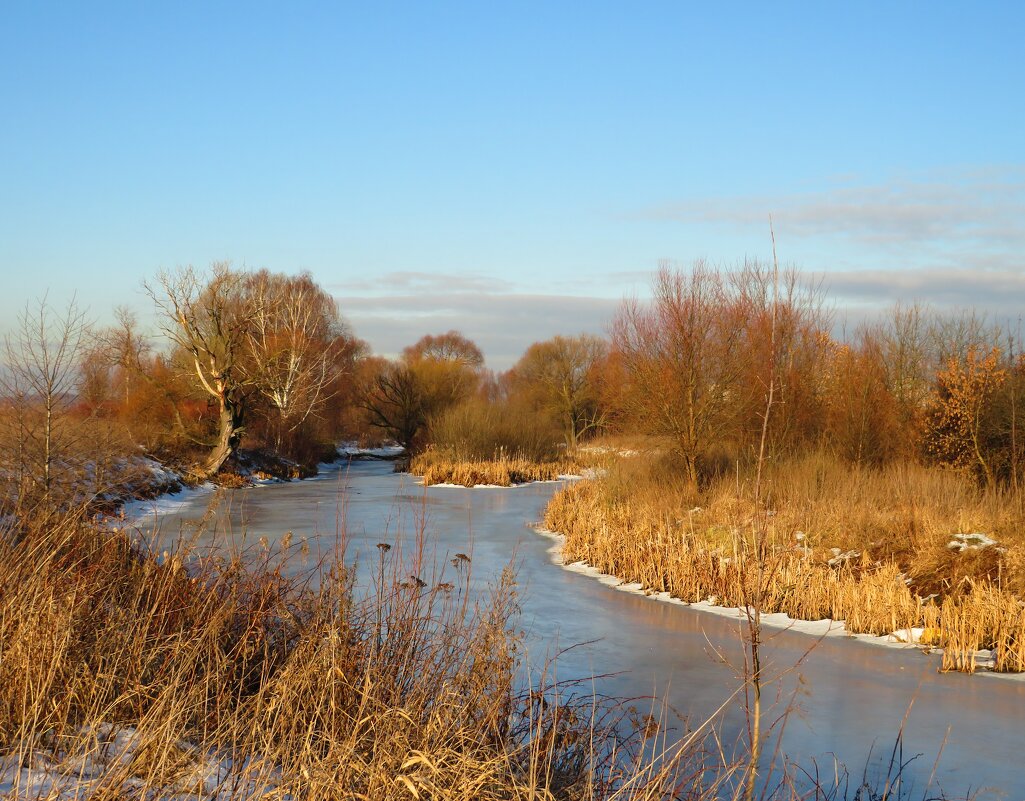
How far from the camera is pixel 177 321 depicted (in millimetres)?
23234

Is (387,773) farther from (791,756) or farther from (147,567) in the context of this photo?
(791,756)

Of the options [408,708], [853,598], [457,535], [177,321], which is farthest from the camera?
[177,321]

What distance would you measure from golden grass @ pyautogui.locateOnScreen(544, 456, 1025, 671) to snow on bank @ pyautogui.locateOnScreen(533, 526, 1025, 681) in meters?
0.09

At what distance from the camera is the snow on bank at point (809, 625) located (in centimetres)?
693

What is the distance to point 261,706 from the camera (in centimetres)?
345

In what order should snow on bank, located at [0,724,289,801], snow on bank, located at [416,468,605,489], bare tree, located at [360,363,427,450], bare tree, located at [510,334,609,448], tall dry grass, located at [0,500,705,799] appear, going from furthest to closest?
bare tree, located at [510,334,609,448], bare tree, located at [360,363,427,450], snow on bank, located at [416,468,605,489], tall dry grass, located at [0,500,705,799], snow on bank, located at [0,724,289,801]

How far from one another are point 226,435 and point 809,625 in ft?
62.7

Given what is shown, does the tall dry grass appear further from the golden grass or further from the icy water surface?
the golden grass

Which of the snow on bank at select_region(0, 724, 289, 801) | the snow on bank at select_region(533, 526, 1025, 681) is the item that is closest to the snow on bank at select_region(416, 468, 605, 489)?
the snow on bank at select_region(533, 526, 1025, 681)

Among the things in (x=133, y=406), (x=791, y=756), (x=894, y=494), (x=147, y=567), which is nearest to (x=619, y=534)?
(x=894, y=494)

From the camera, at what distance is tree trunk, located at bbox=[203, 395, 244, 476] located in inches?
930

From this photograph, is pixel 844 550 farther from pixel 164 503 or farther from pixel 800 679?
pixel 164 503

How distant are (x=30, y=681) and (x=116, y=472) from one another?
16867 mm

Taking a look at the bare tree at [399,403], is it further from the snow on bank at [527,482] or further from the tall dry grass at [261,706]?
the tall dry grass at [261,706]
